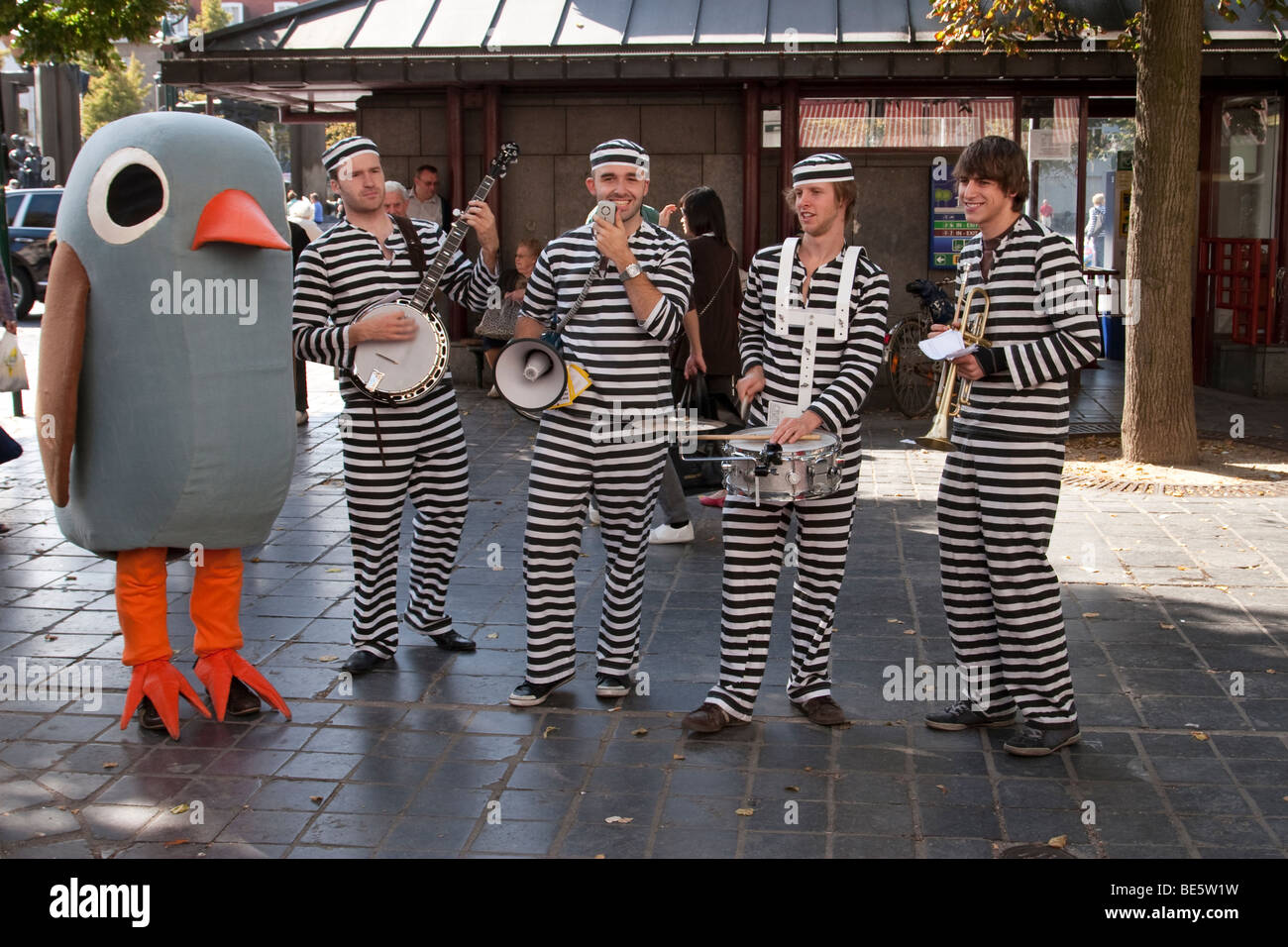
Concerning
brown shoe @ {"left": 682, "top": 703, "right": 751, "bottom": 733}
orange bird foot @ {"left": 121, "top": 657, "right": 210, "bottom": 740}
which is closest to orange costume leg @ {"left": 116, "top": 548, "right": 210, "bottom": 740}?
orange bird foot @ {"left": 121, "top": 657, "right": 210, "bottom": 740}

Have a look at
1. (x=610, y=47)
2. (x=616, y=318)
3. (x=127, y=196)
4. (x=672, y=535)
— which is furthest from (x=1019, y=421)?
(x=610, y=47)

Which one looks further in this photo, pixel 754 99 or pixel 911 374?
pixel 754 99

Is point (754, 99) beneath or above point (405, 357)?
above

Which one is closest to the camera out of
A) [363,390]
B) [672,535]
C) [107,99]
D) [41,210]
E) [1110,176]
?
[363,390]

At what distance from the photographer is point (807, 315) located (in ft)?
17.0

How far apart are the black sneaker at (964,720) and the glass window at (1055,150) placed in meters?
9.38

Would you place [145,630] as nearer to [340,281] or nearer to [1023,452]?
[340,281]

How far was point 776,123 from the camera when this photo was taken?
1388 cm

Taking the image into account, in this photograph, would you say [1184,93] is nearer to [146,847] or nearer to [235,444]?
[235,444]

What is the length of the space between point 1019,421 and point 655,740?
5.58 ft

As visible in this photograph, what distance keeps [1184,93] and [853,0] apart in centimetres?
429

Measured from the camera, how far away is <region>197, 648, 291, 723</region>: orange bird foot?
5.41 meters

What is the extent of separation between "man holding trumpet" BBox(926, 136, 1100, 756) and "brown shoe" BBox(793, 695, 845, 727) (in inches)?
24.6

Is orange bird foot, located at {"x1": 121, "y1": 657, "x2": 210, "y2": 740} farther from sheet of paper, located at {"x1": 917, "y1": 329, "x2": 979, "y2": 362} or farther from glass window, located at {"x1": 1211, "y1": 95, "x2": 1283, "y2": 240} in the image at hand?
glass window, located at {"x1": 1211, "y1": 95, "x2": 1283, "y2": 240}
